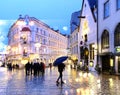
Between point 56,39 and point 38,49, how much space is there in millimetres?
29672

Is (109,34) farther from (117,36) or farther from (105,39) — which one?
(117,36)

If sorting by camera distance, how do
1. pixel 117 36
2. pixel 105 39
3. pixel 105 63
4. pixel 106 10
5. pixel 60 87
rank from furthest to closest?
pixel 105 63
pixel 105 39
pixel 106 10
pixel 117 36
pixel 60 87

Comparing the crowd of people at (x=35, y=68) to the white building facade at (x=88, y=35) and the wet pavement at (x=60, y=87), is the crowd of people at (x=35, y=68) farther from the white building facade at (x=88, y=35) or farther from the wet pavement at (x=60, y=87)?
the wet pavement at (x=60, y=87)

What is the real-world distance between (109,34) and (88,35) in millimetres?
Answer: 17195

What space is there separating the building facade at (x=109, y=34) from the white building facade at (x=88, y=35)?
3.63 m

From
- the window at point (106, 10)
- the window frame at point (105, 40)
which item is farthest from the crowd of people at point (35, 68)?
the window at point (106, 10)

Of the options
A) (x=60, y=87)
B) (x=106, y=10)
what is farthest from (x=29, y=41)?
(x=60, y=87)

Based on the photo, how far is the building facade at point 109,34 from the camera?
4409cm

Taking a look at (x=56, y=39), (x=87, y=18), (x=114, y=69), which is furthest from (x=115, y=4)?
(x=56, y=39)

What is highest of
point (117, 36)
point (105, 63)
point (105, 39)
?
point (105, 39)

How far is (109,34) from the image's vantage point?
4756 centimetres

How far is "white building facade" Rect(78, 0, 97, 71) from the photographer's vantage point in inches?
2291

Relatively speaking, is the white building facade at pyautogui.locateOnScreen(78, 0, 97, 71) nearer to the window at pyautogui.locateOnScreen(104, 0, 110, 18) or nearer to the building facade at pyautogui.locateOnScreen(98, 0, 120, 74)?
the building facade at pyautogui.locateOnScreen(98, 0, 120, 74)

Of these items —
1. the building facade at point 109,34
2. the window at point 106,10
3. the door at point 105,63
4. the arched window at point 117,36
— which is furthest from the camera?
the door at point 105,63
